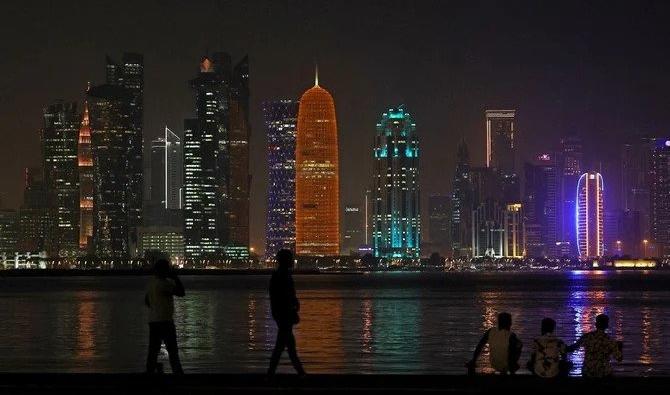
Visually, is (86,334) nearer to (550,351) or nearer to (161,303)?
(161,303)

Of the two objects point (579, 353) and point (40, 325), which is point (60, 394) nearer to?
point (579, 353)

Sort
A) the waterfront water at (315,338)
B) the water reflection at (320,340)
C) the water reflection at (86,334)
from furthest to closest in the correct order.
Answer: the water reflection at (86,334), the water reflection at (320,340), the waterfront water at (315,338)

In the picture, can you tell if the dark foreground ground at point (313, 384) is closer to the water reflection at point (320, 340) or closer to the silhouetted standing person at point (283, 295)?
the silhouetted standing person at point (283, 295)

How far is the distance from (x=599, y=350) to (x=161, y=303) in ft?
26.6

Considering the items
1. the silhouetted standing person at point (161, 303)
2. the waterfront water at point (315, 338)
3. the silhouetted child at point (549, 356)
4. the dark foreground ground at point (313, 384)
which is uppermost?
the silhouetted standing person at point (161, 303)

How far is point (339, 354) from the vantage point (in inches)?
1601

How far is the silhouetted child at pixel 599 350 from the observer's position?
72.5 feet

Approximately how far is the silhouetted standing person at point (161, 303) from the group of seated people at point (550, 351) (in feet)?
18.9

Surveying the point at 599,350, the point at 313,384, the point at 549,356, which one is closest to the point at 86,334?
the point at 313,384

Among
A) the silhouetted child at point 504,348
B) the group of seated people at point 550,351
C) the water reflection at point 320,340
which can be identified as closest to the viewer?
the group of seated people at point 550,351

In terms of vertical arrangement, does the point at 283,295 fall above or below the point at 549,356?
above

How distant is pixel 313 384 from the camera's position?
23.1 m

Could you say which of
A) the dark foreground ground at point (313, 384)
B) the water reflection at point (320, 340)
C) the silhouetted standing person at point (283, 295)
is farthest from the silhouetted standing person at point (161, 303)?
the water reflection at point (320, 340)

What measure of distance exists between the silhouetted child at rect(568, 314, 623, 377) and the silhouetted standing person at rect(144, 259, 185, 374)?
24.4 feet
